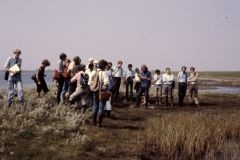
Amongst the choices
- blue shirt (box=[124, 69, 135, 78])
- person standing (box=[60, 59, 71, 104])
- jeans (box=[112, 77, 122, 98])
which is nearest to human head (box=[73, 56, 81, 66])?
person standing (box=[60, 59, 71, 104])

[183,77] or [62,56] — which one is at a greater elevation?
[62,56]

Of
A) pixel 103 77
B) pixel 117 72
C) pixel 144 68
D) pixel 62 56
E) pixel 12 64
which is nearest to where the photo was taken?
pixel 103 77

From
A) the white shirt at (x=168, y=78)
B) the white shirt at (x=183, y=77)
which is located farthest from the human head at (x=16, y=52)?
the white shirt at (x=183, y=77)

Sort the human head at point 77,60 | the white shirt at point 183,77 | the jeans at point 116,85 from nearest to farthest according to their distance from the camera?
the human head at point 77,60 < the jeans at point 116,85 < the white shirt at point 183,77

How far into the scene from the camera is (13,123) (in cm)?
1098

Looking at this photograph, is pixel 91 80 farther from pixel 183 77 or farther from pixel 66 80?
pixel 183 77

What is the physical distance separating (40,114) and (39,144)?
2.79m

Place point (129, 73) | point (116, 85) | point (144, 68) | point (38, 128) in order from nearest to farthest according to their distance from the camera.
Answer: point (38, 128) < point (144, 68) < point (116, 85) < point (129, 73)

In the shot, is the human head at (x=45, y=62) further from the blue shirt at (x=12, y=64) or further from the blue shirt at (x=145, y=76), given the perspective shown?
the blue shirt at (x=145, y=76)

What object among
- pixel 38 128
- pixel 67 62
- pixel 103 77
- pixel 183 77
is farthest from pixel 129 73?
pixel 38 128

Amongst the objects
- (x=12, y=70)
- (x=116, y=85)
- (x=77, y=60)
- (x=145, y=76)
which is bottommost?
(x=116, y=85)

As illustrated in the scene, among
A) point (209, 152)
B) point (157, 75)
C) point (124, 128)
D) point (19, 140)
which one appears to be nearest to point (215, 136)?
point (209, 152)

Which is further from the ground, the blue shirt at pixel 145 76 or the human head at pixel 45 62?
the human head at pixel 45 62

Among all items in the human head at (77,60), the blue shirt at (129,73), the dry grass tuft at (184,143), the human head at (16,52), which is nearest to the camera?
the dry grass tuft at (184,143)
